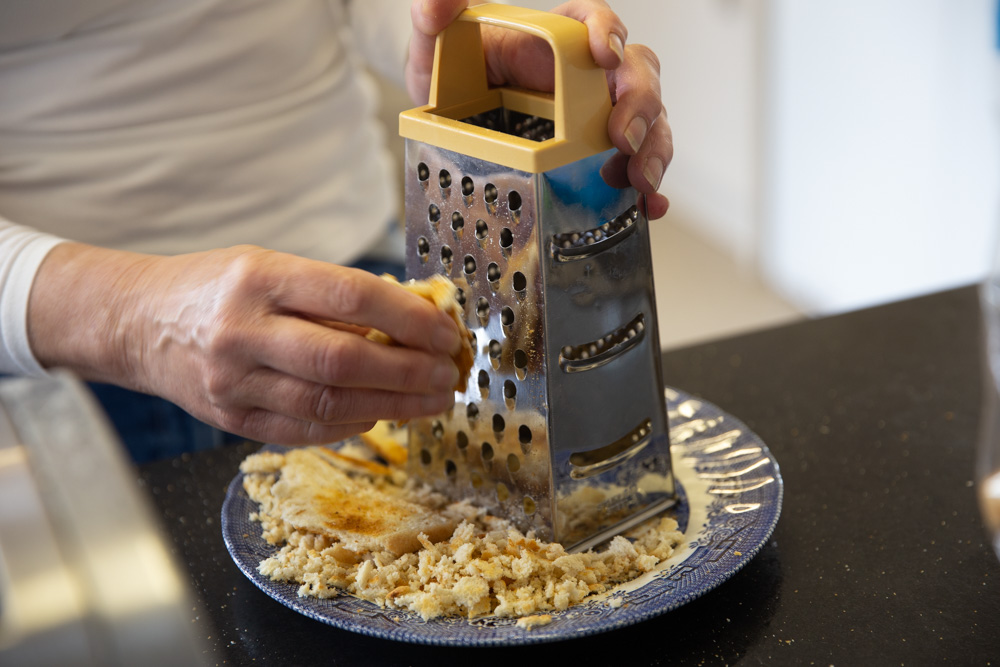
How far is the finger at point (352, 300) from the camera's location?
0.66 m

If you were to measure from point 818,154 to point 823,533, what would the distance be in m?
2.62

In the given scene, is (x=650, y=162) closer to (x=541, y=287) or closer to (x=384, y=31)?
(x=541, y=287)

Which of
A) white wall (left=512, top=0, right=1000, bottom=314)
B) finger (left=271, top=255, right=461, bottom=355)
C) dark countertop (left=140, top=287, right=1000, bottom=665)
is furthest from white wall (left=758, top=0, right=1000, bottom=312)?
finger (left=271, top=255, right=461, bottom=355)

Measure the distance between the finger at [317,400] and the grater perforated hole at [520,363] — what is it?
Result: 0.29 feet

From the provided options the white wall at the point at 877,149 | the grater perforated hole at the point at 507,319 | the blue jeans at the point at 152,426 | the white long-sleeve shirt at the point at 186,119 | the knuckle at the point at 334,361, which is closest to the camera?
the knuckle at the point at 334,361

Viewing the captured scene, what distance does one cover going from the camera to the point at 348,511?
2.63ft

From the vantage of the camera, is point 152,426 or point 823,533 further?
point 152,426

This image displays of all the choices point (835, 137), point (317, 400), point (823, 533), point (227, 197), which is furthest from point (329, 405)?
point (835, 137)

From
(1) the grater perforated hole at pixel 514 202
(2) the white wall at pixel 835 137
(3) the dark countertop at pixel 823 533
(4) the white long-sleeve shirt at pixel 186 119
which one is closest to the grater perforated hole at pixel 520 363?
(1) the grater perforated hole at pixel 514 202

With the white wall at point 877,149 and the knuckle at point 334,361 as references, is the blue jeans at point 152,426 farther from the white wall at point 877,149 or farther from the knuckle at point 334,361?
the white wall at point 877,149

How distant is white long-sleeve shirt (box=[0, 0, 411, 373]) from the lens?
1075 mm

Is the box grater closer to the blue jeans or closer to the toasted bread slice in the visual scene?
the toasted bread slice

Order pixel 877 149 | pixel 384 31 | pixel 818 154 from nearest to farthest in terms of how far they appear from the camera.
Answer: pixel 384 31 < pixel 877 149 < pixel 818 154

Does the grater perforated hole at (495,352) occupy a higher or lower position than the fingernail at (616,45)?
lower
